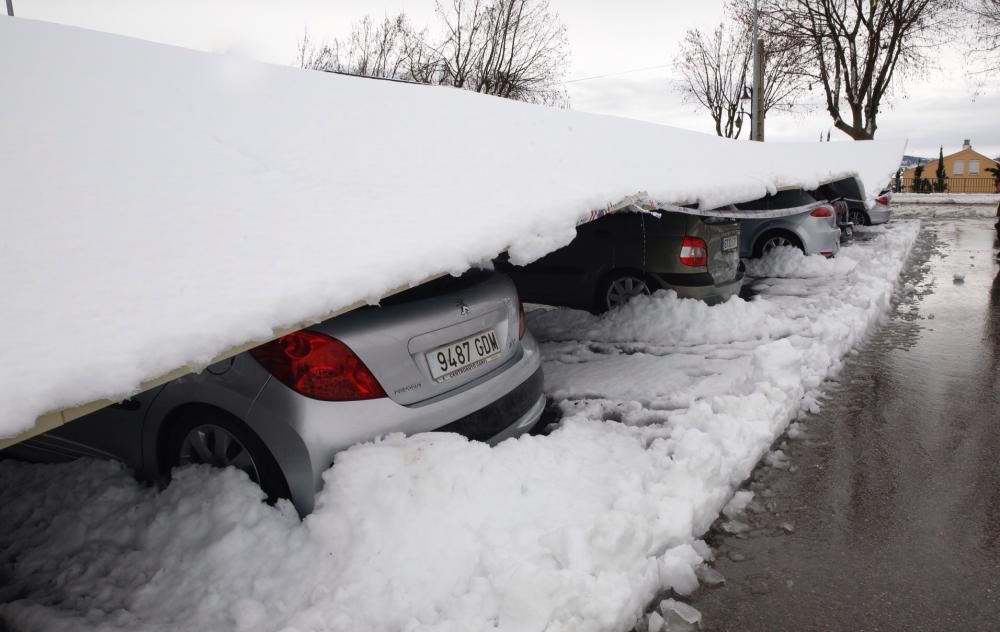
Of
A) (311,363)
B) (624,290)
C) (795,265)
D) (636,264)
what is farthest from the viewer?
(795,265)

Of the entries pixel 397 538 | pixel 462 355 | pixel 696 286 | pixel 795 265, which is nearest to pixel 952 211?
pixel 795 265

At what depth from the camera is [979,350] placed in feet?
22.3

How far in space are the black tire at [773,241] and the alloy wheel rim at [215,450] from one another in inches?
375

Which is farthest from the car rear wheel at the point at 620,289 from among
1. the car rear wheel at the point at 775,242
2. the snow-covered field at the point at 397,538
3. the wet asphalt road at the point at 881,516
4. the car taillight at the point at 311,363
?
the car taillight at the point at 311,363

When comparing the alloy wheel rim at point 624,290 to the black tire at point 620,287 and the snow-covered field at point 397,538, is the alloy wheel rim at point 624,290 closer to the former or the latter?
the black tire at point 620,287

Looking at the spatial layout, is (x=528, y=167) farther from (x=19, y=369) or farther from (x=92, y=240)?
(x=19, y=369)

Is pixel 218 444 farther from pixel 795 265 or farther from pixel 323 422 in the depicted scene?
pixel 795 265

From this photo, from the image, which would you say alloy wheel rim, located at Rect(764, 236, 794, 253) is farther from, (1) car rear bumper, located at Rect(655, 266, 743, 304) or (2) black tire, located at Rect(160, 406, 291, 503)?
(2) black tire, located at Rect(160, 406, 291, 503)

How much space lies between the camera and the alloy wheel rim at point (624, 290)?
7.20m

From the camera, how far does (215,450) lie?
10.3ft

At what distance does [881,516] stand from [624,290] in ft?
13.0

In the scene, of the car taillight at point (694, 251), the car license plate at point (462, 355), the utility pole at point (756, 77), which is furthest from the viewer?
the utility pole at point (756, 77)

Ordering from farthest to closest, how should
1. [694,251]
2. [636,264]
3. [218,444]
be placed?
1. [636,264]
2. [694,251]
3. [218,444]

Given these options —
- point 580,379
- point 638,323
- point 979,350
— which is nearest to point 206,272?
point 580,379
